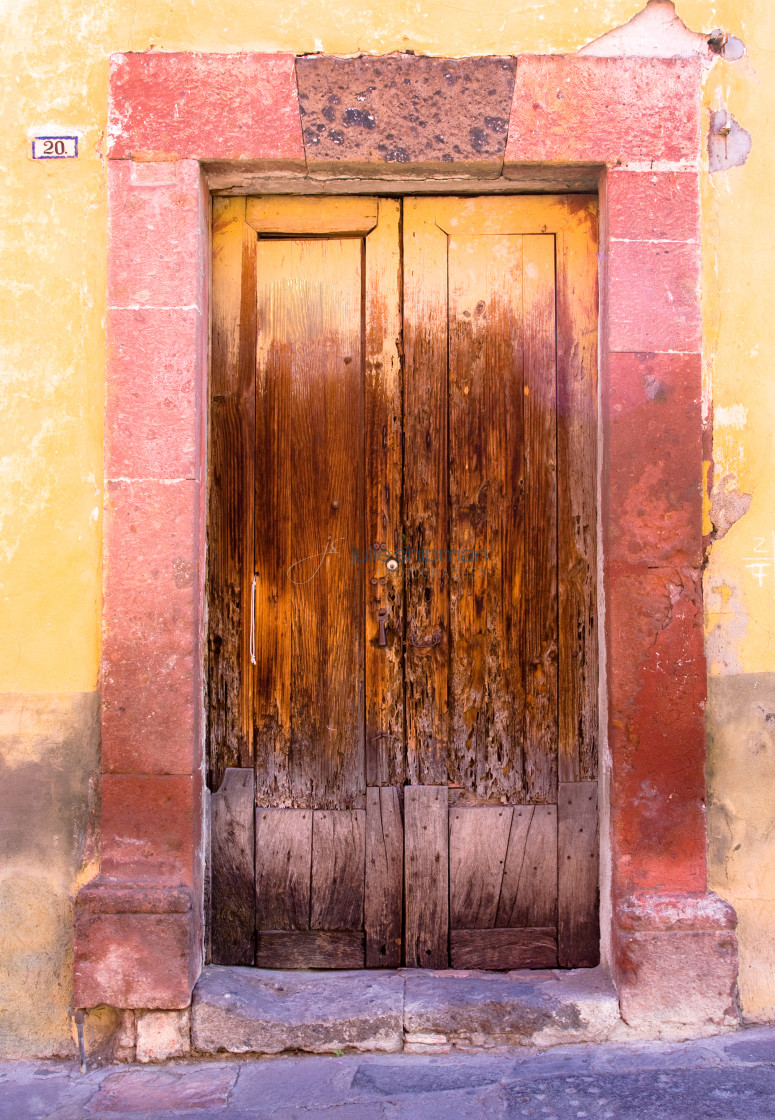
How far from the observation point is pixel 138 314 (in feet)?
8.50

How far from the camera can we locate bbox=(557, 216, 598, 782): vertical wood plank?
2803 millimetres

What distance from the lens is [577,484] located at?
282 cm

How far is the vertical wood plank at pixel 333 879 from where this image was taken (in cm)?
279

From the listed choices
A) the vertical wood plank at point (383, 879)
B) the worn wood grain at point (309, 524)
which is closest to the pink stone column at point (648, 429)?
the vertical wood plank at point (383, 879)

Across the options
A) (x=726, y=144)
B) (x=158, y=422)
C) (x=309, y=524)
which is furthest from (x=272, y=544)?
(x=726, y=144)

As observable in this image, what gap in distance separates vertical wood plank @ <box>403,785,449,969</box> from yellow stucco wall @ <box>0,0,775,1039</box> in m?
0.88

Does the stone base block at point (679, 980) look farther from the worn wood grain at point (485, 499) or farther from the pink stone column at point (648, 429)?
the worn wood grain at point (485, 499)

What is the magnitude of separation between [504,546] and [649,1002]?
4.84ft

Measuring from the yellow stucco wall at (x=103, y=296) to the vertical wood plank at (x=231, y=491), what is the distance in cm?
39

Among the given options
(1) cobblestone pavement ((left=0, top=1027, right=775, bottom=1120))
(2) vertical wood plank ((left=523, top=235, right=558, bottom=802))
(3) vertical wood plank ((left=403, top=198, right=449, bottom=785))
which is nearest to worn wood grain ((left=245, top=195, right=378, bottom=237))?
(3) vertical wood plank ((left=403, top=198, right=449, bottom=785))

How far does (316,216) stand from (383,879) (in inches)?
89.6

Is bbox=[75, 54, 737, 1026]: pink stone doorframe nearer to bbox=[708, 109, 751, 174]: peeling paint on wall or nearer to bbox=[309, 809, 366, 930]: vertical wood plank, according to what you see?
bbox=[708, 109, 751, 174]: peeling paint on wall

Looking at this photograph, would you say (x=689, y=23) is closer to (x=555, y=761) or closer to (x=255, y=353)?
(x=255, y=353)

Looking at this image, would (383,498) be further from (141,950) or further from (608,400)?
(141,950)
